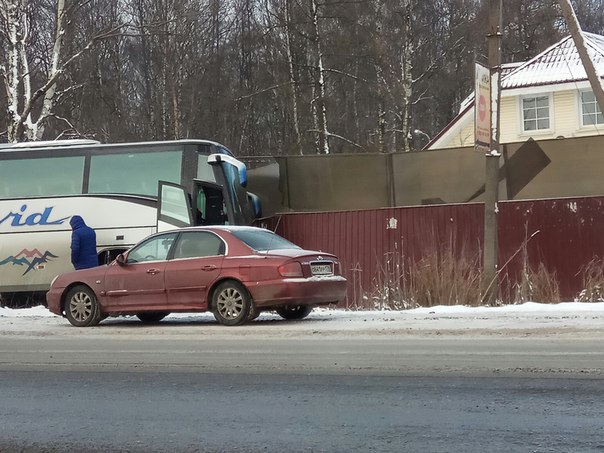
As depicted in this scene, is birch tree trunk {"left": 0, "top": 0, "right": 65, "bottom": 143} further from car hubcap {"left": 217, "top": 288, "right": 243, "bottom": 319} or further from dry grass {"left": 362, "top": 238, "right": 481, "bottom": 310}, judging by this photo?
car hubcap {"left": 217, "top": 288, "right": 243, "bottom": 319}

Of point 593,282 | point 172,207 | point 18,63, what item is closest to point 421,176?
point 593,282

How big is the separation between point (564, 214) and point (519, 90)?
51.2ft

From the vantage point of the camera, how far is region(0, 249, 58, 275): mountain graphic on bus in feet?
60.2

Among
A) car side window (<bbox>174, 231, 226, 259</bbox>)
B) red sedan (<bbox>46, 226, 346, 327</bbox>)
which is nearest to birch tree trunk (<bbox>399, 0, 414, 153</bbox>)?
red sedan (<bbox>46, 226, 346, 327</bbox>)

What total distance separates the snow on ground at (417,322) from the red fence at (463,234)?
1.41 m

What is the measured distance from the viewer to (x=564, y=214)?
16125 mm

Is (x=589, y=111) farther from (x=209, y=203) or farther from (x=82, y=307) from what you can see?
(x=82, y=307)

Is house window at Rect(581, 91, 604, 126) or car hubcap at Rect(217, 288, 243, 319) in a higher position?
house window at Rect(581, 91, 604, 126)

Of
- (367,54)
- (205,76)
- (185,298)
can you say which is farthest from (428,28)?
(185,298)

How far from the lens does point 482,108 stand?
15.2 metres

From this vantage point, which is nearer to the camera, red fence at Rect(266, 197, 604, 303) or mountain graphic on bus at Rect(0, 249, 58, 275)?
red fence at Rect(266, 197, 604, 303)

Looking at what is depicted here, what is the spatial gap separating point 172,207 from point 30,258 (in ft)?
11.3

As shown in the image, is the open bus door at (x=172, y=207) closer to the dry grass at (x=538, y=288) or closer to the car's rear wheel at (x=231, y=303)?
the car's rear wheel at (x=231, y=303)

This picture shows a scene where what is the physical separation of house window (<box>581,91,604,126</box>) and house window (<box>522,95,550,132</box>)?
128 centimetres
